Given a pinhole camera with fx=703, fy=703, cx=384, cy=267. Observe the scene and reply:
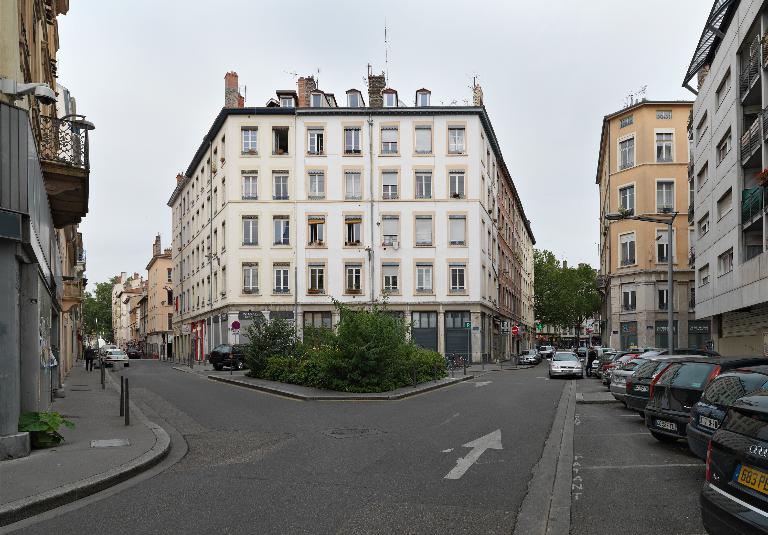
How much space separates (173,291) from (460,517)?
74817 millimetres

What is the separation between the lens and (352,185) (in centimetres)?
4838

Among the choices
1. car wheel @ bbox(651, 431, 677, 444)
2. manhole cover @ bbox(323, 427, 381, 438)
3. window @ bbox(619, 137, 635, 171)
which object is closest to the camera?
car wheel @ bbox(651, 431, 677, 444)

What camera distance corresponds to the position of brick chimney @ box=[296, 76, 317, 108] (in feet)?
169

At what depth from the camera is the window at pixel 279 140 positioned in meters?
48.7

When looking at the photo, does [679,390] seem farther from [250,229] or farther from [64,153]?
[250,229]

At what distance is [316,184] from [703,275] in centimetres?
2506

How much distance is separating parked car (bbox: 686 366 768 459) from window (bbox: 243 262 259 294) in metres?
41.7

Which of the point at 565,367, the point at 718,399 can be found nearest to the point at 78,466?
the point at 718,399

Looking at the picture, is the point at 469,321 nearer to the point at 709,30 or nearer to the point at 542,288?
the point at 709,30

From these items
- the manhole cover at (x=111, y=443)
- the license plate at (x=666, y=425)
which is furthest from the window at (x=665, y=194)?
the manhole cover at (x=111, y=443)

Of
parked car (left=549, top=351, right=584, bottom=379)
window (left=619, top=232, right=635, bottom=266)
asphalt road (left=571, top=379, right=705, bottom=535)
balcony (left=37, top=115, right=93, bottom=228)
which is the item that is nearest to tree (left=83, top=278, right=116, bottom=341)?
window (left=619, top=232, right=635, bottom=266)

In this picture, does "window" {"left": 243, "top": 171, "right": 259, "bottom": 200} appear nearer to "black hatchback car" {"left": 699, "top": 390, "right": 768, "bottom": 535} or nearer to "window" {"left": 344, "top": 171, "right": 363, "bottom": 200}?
"window" {"left": 344, "top": 171, "right": 363, "bottom": 200}

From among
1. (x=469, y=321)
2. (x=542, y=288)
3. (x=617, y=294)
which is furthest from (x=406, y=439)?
(x=542, y=288)

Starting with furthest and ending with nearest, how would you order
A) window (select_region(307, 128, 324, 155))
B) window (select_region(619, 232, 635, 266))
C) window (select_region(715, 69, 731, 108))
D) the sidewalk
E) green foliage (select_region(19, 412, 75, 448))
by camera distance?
window (select_region(619, 232, 635, 266)) < window (select_region(307, 128, 324, 155)) < window (select_region(715, 69, 731, 108)) < green foliage (select_region(19, 412, 75, 448)) < the sidewalk
